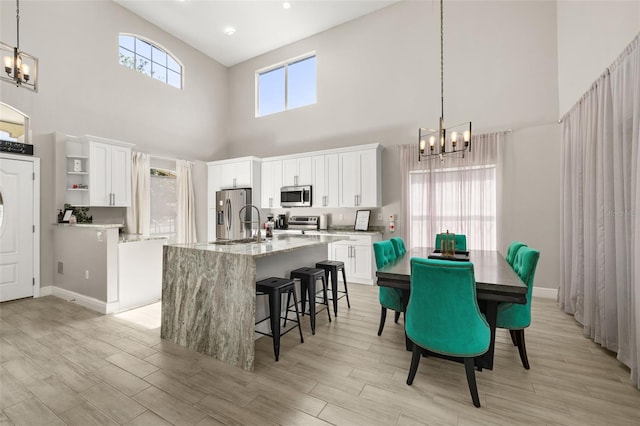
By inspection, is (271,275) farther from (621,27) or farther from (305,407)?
(621,27)

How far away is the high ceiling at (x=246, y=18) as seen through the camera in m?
5.37

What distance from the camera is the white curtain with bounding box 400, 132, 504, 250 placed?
450cm

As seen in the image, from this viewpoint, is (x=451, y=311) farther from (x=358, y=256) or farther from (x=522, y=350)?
(x=358, y=256)

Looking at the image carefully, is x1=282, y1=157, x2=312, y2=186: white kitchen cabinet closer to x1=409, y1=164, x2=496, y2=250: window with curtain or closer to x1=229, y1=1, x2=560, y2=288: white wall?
x1=229, y1=1, x2=560, y2=288: white wall

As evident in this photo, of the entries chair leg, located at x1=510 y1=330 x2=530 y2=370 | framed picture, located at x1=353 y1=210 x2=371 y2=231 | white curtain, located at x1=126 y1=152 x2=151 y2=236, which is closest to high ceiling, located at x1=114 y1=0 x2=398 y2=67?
white curtain, located at x1=126 y1=152 x2=151 y2=236

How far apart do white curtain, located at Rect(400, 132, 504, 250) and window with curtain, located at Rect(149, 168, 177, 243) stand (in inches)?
198

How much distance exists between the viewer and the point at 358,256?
517 cm

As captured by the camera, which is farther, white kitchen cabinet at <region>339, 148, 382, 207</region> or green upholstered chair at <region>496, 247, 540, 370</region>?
white kitchen cabinet at <region>339, 148, 382, 207</region>

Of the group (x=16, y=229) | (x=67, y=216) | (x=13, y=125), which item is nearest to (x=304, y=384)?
(x=67, y=216)

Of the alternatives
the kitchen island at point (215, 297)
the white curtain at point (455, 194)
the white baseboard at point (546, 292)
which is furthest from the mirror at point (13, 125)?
the white baseboard at point (546, 292)

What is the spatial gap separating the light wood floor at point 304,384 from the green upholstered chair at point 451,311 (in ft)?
1.28

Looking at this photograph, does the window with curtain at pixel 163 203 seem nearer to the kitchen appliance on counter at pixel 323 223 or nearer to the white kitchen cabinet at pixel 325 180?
the white kitchen cabinet at pixel 325 180

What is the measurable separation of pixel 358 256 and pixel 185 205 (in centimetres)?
Answer: 414

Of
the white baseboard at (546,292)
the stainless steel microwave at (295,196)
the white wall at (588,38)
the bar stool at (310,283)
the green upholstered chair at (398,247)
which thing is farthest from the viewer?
the stainless steel microwave at (295,196)
